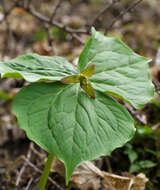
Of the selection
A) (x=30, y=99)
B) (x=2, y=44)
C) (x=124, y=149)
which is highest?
(x=2, y=44)

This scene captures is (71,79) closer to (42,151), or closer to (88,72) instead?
(88,72)

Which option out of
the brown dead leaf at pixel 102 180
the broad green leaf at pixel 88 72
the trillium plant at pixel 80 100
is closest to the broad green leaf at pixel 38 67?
the trillium plant at pixel 80 100

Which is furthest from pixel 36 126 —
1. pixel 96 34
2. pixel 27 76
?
pixel 96 34

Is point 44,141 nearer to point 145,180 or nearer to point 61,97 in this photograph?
point 61,97

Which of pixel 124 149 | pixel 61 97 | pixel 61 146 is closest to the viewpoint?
pixel 61 146

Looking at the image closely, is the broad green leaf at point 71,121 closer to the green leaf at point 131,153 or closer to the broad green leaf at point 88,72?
the broad green leaf at point 88,72

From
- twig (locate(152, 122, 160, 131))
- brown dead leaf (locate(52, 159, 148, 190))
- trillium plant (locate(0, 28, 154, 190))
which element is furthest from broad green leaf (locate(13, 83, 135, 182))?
twig (locate(152, 122, 160, 131))
